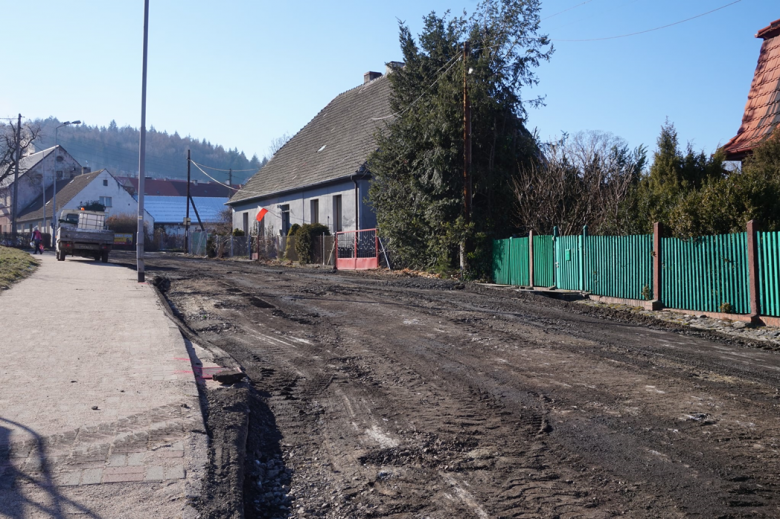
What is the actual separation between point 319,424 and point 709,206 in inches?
408

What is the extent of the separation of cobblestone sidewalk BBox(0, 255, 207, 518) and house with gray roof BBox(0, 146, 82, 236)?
71644 millimetres

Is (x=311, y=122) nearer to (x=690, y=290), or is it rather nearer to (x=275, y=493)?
(x=690, y=290)

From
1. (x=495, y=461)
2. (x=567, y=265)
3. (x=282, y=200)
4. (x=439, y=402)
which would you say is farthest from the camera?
(x=282, y=200)

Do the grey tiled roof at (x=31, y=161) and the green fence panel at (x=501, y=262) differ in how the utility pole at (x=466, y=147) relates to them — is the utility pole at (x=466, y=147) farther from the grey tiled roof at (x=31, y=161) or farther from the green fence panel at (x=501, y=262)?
the grey tiled roof at (x=31, y=161)

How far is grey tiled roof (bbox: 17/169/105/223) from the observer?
66938 mm

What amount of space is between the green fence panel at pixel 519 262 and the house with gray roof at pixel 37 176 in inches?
2625

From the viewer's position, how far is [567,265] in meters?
17.1

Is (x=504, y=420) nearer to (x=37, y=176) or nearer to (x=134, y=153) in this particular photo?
(x=37, y=176)

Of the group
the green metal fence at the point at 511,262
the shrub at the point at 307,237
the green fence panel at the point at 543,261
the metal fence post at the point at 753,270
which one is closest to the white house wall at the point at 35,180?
the shrub at the point at 307,237

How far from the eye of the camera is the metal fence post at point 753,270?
11.2 metres

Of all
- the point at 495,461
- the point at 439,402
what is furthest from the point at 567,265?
the point at 495,461

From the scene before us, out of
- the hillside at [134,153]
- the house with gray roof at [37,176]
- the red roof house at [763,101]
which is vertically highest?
the hillside at [134,153]

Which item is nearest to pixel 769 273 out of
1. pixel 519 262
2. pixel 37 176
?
pixel 519 262

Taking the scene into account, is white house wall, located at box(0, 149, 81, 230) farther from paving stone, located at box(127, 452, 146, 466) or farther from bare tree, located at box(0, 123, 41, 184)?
paving stone, located at box(127, 452, 146, 466)
